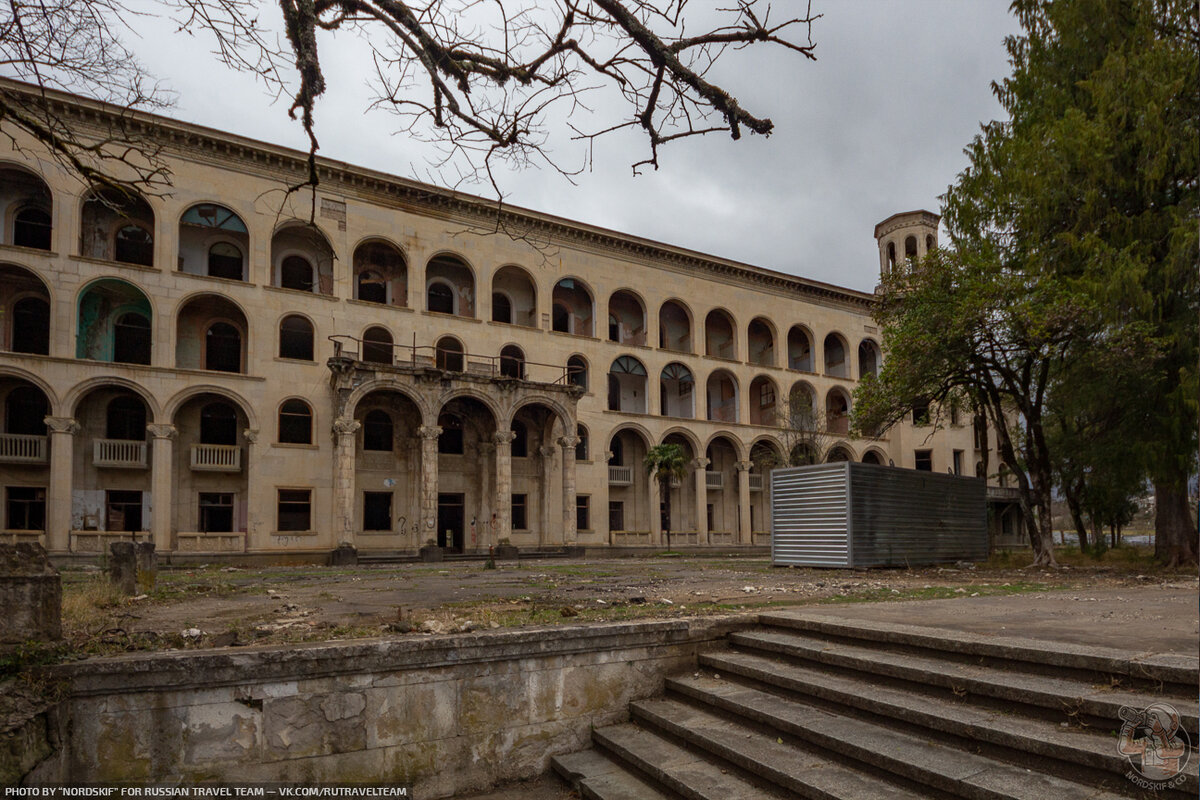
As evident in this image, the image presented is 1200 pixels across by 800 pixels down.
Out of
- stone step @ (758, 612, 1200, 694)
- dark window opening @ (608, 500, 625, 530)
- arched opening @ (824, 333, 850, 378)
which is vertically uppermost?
arched opening @ (824, 333, 850, 378)

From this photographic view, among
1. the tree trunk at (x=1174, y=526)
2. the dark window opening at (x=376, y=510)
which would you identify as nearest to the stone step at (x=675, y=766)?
the tree trunk at (x=1174, y=526)

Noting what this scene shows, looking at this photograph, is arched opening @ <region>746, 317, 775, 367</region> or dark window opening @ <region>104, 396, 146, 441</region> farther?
arched opening @ <region>746, 317, 775, 367</region>

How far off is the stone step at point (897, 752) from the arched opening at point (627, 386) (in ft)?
106

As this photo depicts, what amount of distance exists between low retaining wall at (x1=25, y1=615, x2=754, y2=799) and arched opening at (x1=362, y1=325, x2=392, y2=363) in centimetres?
2748

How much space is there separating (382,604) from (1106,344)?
1701 centimetres

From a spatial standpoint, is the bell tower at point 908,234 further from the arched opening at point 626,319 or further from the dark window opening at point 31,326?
the dark window opening at point 31,326

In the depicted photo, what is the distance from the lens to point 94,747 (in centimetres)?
434

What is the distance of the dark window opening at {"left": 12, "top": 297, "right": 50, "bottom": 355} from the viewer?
85.0ft

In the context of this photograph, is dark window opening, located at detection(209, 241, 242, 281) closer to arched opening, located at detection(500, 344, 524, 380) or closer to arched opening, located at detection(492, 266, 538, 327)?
arched opening, located at detection(492, 266, 538, 327)

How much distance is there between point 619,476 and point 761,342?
1437 centimetres

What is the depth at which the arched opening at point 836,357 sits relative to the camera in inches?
1838

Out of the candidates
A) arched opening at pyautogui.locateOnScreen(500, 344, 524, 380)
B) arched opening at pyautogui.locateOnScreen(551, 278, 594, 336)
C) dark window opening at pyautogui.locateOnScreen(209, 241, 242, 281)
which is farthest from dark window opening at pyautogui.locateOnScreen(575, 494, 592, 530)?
dark window opening at pyautogui.locateOnScreen(209, 241, 242, 281)

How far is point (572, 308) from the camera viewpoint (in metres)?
37.5

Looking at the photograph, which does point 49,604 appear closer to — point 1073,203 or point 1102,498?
point 1073,203
